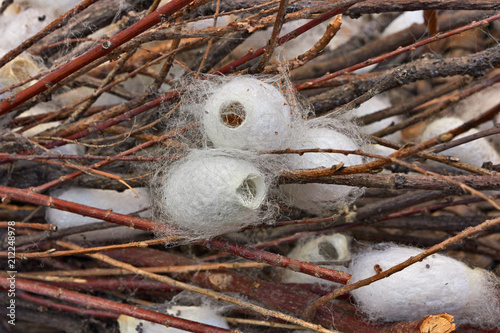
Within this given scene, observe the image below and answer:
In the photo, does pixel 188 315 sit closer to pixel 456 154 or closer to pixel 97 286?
pixel 97 286

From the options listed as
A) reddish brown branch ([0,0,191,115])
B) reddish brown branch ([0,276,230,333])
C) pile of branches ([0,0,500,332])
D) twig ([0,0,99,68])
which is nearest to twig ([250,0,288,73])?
pile of branches ([0,0,500,332])

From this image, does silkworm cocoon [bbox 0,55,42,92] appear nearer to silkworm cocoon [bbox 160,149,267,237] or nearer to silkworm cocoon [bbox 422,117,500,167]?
silkworm cocoon [bbox 160,149,267,237]

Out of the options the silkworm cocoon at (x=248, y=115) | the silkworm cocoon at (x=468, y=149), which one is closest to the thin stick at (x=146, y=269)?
the silkworm cocoon at (x=248, y=115)

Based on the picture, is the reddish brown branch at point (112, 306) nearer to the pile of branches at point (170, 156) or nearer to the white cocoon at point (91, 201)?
the pile of branches at point (170, 156)

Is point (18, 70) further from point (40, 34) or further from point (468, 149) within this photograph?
point (468, 149)

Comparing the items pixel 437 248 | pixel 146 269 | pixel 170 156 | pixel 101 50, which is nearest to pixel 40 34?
pixel 101 50

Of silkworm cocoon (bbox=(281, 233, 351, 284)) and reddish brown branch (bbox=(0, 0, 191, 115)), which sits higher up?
reddish brown branch (bbox=(0, 0, 191, 115))
